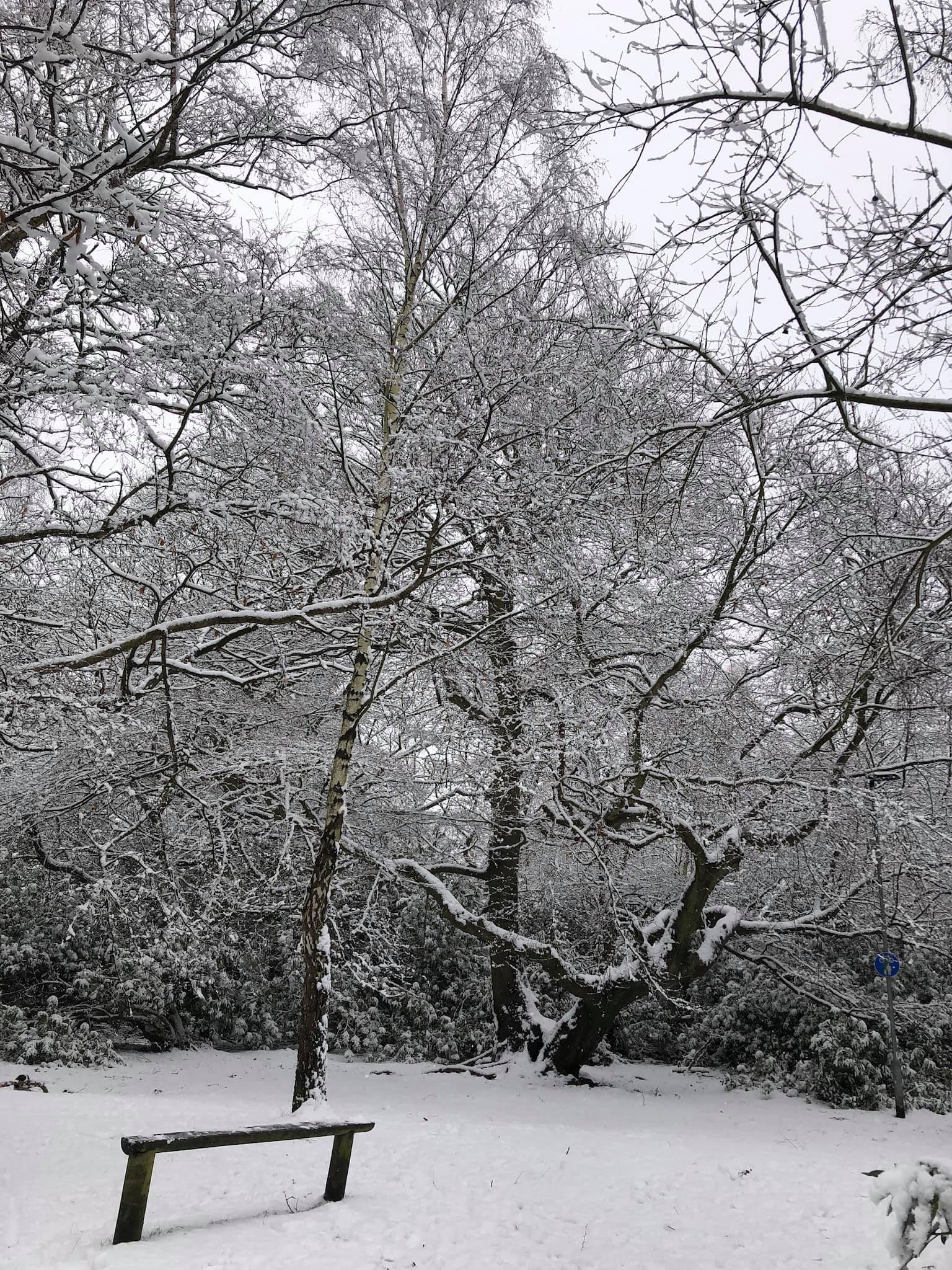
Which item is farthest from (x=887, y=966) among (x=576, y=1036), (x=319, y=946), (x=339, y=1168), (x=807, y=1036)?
(x=339, y=1168)

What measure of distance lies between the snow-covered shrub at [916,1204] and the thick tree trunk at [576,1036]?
7.72m

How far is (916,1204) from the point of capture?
8.86 ft

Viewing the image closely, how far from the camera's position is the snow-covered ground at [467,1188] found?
4336 millimetres

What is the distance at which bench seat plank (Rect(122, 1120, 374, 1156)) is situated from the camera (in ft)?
12.7

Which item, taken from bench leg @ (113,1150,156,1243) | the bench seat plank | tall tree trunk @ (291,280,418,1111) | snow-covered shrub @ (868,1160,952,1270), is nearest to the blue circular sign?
tall tree trunk @ (291,280,418,1111)

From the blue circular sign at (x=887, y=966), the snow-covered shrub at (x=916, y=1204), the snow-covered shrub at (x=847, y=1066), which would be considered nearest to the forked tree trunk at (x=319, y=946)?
the snow-covered shrub at (x=916, y=1204)

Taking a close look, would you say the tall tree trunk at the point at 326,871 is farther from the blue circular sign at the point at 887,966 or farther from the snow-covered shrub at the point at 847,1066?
the snow-covered shrub at the point at 847,1066

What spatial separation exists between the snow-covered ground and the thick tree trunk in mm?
998

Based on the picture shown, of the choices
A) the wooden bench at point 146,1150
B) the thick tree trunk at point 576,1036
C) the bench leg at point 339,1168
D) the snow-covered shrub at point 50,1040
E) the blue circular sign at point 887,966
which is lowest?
the snow-covered shrub at point 50,1040

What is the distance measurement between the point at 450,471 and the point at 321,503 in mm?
1210

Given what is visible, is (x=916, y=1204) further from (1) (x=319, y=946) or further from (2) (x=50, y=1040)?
(2) (x=50, y=1040)

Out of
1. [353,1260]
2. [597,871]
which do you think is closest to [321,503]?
[353,1260]

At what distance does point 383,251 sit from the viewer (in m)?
8.02

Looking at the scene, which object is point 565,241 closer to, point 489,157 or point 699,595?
point 489,157
